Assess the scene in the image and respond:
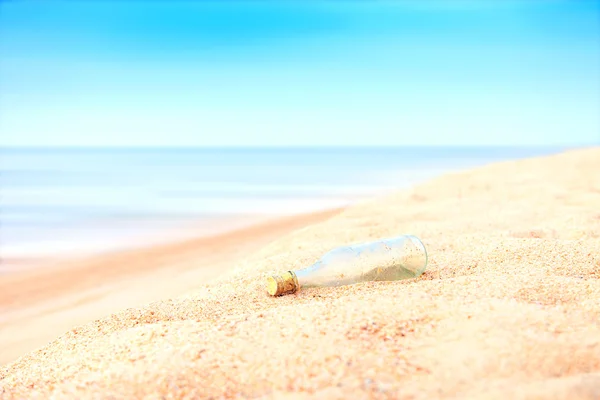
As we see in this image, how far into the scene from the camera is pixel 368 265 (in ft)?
7.00

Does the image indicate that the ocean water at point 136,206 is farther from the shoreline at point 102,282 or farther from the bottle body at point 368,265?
the bottle body at point 368,265

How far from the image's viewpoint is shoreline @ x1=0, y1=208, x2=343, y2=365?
10.6ft

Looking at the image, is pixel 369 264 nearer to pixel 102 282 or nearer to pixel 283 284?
pixel 283 284

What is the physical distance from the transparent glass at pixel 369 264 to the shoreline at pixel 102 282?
1.56 meters

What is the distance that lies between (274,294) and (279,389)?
0.76 m

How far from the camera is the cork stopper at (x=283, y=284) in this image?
197 cm

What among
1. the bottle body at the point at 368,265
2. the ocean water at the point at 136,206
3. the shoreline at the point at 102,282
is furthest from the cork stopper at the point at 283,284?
the ocean water at the point at 136,206

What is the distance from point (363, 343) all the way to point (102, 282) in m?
3.67

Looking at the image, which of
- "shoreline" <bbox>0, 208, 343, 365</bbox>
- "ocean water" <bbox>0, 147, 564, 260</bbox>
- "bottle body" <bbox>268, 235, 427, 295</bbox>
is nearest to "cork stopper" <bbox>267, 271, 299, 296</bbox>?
"bottle body" <bbox>268, 235, 427, 295</bbox>

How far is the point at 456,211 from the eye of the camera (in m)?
4.33

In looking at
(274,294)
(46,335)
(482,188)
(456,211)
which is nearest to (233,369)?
(274,294)

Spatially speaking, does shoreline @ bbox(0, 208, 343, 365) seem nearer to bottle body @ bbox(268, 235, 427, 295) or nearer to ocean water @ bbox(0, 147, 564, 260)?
ocean water @ bbox(0, 147, 564, 260)

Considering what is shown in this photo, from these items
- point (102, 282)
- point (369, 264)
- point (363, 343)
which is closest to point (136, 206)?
point (102, 282)

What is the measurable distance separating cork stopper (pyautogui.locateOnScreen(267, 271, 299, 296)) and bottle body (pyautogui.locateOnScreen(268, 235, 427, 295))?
0.4 inches
